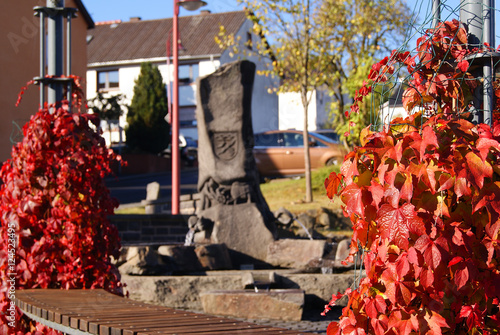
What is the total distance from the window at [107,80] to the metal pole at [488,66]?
4244cm

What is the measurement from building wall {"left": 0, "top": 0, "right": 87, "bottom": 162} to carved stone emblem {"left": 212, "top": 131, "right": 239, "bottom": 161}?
9915 mm

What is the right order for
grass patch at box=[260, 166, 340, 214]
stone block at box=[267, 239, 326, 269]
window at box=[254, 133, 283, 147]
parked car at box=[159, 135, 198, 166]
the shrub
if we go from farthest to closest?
the shrub, parked car at box=[159, 135, 198, 166], window at box=[254, 133, 283, 147], grass patch at box=[260, 166, 340, 214], stone block at box=[267, 239, 326, 269]

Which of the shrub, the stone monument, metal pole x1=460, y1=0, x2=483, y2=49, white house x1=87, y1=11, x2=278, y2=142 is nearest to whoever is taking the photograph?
metal pole x1=460, y1=0, x2=483, y2=49

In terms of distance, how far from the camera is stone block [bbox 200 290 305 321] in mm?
7156

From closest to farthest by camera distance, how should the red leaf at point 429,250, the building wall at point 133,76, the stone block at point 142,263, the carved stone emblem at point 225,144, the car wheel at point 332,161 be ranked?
the red leaf at point 429,250 < the stone block at point 142,263 < the carved stone emblem at point 225,144 < the car wheel at point 332,161 < the building wall at point 133,76

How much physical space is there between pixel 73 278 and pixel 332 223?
1140 cm

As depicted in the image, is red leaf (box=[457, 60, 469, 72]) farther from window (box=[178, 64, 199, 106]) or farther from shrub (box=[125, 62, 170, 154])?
window (box=[178, 64, 199, 106])

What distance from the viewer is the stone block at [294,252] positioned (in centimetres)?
984

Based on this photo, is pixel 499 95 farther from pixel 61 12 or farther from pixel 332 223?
pixel 332 223

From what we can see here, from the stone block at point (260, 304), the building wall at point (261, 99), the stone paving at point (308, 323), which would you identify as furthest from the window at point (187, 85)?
the stone block at point (260, 304)

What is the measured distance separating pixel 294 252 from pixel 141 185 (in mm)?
17370

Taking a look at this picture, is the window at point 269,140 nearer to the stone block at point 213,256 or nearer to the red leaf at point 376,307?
the stone block at point 213,256

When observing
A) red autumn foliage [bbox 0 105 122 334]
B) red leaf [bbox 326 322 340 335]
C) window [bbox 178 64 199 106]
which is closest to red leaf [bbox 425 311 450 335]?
red leaf [bbox 326 322 340 335]

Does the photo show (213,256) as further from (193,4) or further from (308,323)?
(193,4)
